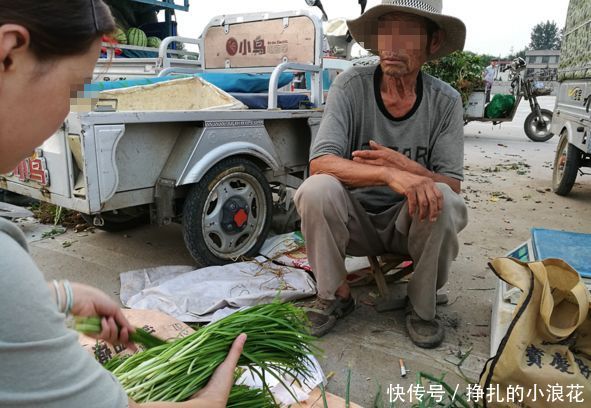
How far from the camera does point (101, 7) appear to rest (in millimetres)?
776

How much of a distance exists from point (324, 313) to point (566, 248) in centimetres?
122

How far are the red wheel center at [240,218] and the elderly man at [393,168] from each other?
80cm

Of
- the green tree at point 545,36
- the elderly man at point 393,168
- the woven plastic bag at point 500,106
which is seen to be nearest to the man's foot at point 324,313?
the elderly man at point 393,168

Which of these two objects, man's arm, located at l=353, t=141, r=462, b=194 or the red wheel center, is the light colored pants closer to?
man's arm, located at l=353, t=141, r=462, b=194

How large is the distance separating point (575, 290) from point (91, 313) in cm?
155

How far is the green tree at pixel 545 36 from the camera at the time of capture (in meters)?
79.7

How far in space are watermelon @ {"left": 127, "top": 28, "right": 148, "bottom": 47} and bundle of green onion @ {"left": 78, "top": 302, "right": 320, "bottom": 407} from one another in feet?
29.3

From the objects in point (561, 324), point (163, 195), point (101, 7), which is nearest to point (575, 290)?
point (561, 324)

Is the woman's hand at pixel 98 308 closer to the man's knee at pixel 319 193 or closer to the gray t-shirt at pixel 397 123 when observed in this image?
the man's knee at pixel 319 193

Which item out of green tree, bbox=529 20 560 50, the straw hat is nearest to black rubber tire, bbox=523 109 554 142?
the straw hat

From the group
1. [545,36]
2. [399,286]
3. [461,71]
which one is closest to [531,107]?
[461,71]

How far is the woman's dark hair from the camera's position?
25.4 inches

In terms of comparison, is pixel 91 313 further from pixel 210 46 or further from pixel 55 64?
pixel 210 46

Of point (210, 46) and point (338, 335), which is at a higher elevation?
point (210, 46)
